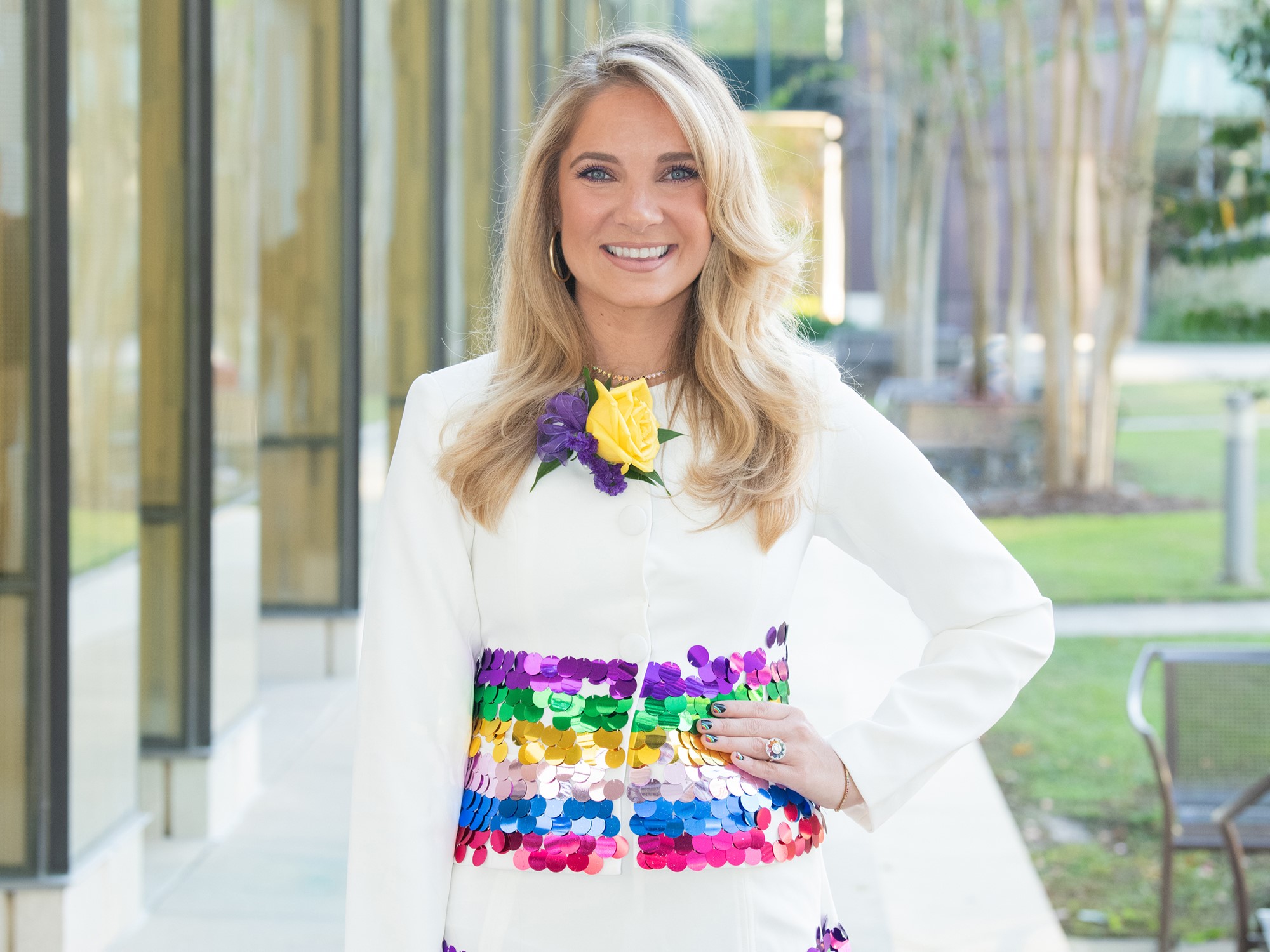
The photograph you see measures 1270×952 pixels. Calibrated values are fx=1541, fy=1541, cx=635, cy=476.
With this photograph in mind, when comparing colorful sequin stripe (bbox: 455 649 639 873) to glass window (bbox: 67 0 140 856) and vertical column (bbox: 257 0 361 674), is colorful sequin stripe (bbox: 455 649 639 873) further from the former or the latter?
vertical column (bbox: 257 0 361 674)

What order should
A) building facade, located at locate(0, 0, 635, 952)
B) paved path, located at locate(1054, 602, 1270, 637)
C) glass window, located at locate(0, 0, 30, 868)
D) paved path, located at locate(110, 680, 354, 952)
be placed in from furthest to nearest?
paved path, located at locate(1054, 602, 1270, 637)
paved path, located at locate(110, 680, 354, 952)
building facade, located at locate(0, 0, 635, 952)
glass window, located at locate(0, 0, 30, 868)

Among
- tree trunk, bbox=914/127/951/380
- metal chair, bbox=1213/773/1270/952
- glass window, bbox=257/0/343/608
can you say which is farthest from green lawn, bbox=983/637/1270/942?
tree trunk, bbox=914/127/951/380

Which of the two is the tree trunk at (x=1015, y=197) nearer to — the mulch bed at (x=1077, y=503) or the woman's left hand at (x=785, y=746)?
the mulch bed at (x=1077, y=503)

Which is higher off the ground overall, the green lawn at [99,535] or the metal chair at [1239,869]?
the green lawn at [99,535]

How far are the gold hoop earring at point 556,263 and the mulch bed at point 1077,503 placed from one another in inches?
496

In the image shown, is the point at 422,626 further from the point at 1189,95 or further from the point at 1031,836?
the point at 1189,95

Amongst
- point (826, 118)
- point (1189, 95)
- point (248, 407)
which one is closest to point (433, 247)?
point (248, 407)

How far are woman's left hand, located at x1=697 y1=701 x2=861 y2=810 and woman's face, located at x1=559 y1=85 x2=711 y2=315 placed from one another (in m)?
0.59

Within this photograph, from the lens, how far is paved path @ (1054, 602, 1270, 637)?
9844 mm

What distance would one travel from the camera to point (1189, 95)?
122ft

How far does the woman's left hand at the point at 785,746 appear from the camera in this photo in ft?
6.75

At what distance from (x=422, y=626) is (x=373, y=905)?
36 centimetres

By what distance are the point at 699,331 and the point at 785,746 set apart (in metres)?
0.62

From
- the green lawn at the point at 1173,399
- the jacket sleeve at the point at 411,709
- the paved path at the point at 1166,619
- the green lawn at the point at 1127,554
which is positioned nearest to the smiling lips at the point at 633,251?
the jacket sleeve at the point at 411,709
